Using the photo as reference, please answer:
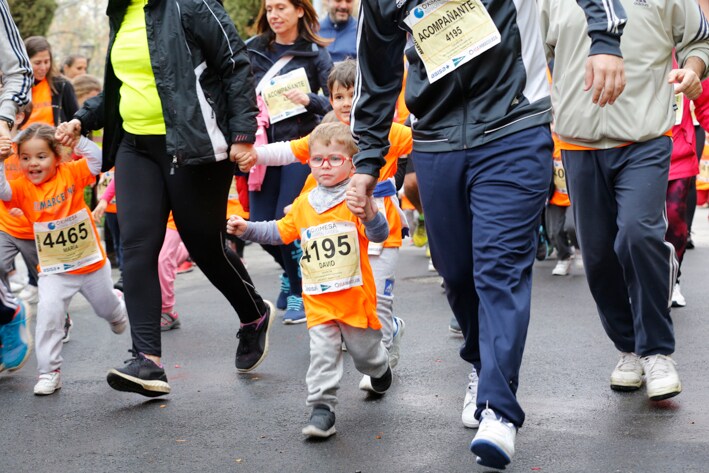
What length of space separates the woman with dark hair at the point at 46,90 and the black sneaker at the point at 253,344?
450cm

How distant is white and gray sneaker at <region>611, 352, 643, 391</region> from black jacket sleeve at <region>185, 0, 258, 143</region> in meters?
2.00

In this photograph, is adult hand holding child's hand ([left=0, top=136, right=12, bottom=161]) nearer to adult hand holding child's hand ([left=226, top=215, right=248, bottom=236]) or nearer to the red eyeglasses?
adult hand holding child's hand ([left=226, top=215, right=248, bottom=236])

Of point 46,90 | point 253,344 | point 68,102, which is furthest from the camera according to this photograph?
point 68,102

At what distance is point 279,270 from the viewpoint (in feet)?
36.5

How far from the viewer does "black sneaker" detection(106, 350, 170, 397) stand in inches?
202

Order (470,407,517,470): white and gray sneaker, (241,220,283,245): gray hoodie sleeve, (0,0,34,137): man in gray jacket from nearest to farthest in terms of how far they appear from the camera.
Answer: (470,407,517,470): white and gray sneaker < (241,220,283,245): gray hoodie sleeve < (0,0,34,137): man in gray jacket

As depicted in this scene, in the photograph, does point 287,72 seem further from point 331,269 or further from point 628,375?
point 628,375

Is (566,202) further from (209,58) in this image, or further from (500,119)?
(500,119)

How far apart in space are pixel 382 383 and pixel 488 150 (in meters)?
1.56

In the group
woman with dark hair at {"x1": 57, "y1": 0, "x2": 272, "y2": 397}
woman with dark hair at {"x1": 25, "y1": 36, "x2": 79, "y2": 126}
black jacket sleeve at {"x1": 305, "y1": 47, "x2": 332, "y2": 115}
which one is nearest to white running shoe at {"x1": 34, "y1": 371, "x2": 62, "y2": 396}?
woman with dark hair at {"x1": 57, "y1": 0, "x2": 272, "y2": 397}

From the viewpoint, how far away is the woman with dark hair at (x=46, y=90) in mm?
9758

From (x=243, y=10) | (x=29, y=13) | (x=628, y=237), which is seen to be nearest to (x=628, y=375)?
(x=628, y=237)

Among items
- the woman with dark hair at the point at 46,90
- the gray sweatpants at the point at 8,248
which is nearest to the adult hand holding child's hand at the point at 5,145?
the gray sweatpants at the point at 8,248

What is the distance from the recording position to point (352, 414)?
5020mm
